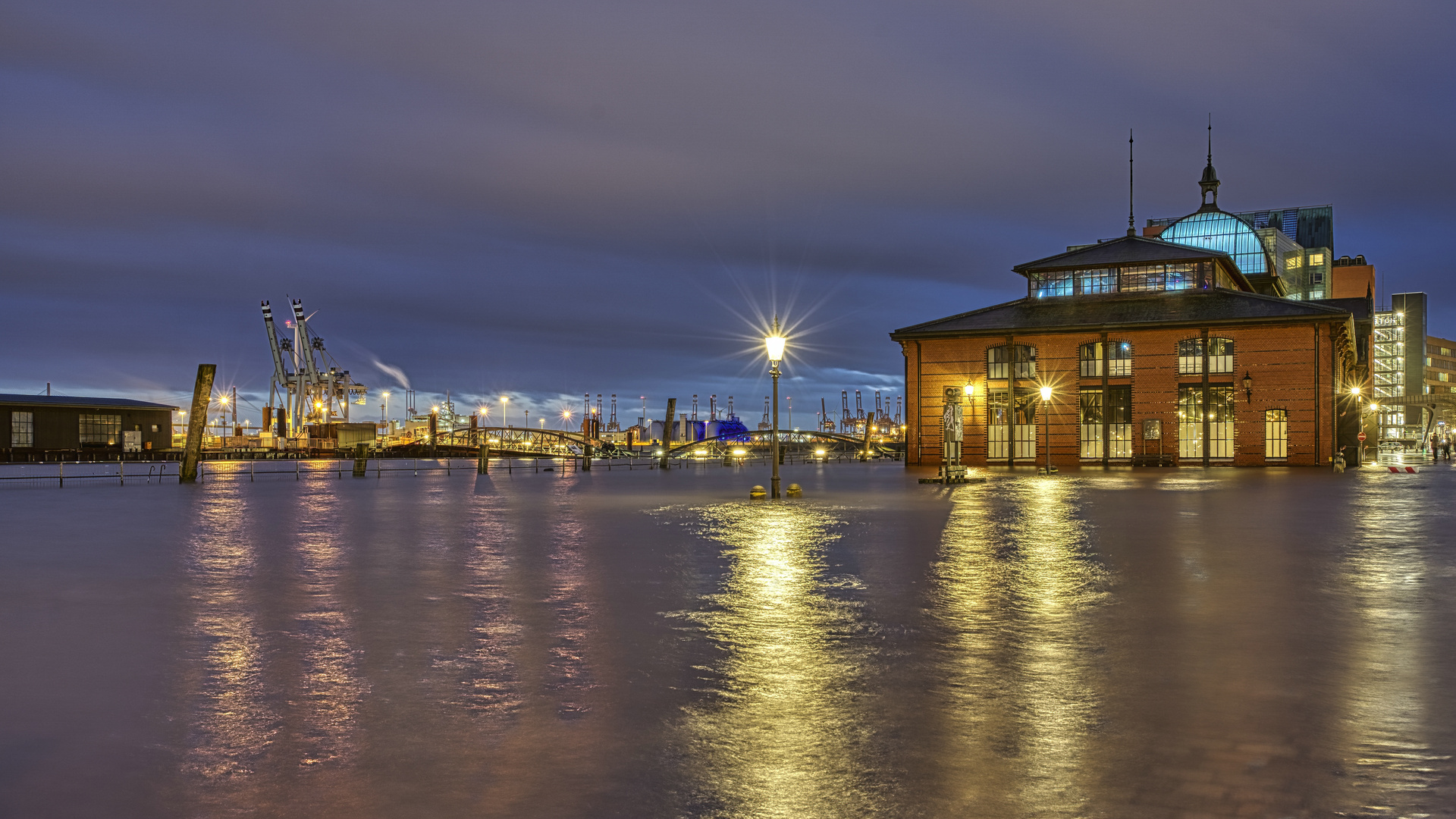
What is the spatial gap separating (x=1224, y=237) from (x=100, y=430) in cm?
10223

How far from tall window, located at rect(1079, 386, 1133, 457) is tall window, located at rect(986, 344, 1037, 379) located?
333cm

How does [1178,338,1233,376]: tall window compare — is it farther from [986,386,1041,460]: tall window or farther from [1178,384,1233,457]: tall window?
[986,386,1041,460]: tall window

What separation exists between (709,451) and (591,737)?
471 ft

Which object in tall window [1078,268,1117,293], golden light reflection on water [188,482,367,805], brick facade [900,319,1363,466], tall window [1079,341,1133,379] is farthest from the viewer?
tall window [1078,268,1117,293]

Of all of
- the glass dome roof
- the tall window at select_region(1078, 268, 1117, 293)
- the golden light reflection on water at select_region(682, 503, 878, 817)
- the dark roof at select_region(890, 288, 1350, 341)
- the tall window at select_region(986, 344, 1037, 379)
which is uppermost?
the glass dome roof

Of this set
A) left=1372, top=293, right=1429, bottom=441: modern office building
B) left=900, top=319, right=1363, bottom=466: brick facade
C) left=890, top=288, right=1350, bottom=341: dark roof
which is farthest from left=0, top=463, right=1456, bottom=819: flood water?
left=1372, top=293, right=1429, bottom=441: modern office building

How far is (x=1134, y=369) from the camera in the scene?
5972cm

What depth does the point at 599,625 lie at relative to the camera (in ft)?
33.7

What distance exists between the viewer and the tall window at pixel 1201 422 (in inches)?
2292

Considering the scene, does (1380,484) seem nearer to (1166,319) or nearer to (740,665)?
(1166,319)

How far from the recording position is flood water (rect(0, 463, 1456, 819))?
18.2ft

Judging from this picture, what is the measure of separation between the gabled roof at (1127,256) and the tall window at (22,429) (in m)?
80.5

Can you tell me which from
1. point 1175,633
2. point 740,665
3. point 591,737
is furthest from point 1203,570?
point 591,737

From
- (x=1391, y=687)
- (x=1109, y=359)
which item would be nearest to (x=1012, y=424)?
(x=1109, y=359)
